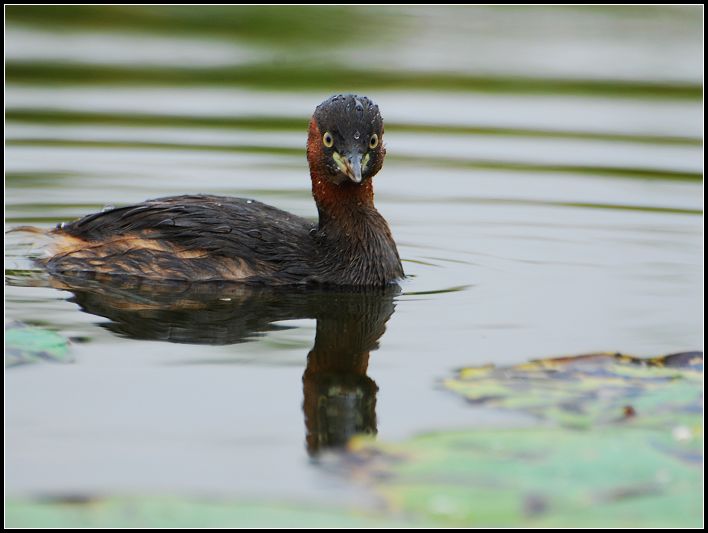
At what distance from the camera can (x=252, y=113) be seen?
1461cm

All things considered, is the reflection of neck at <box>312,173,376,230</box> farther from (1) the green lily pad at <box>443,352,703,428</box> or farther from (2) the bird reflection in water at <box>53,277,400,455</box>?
(1) the green lily pad at <box>443,352,703,428</box>

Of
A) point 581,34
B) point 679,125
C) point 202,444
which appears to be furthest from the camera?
point 581,34

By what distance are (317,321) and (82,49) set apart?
1155 cm

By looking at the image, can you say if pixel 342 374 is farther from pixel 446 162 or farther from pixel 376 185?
pixel 446 162

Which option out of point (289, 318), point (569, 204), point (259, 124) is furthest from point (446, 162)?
point (289, 318)

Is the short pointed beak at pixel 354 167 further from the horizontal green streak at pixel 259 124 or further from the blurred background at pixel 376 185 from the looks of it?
the horizontal green streak at pixel 259 124

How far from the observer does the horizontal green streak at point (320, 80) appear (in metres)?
16.0

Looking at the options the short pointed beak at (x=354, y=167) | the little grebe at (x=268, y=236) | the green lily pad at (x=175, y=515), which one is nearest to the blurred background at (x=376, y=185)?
the green lily pad at (x=175, y=515)

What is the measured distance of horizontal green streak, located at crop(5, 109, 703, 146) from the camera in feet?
45.4

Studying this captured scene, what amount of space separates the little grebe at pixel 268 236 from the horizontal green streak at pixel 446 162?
4.00 m

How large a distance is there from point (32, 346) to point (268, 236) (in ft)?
7.63

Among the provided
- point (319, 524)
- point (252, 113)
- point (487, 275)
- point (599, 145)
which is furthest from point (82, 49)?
point (319, 524)

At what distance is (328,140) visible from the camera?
27.8ft

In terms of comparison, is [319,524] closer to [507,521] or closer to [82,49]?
[507,521]
